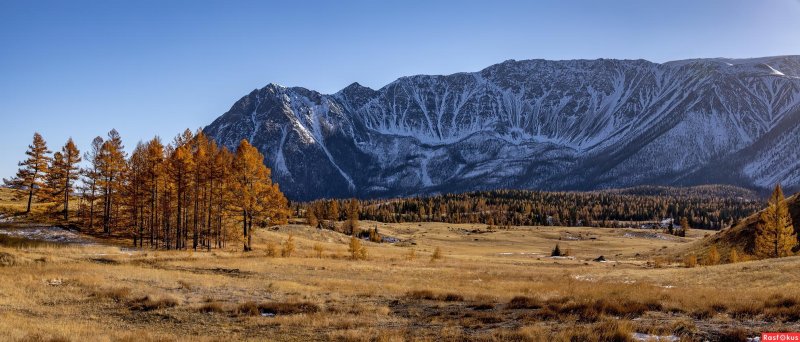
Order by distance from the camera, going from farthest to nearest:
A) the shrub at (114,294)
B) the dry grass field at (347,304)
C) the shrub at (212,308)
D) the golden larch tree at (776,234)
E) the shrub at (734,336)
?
the golden larch tree at (776,234), the shrub at (114,294), the shrub at (212,308), the dry grass field at (347,304), the shrub at (734,336)

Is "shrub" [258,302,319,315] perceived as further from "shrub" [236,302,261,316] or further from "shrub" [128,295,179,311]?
"shrub" [128,295,179,311]

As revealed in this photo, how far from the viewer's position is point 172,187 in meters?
63.7

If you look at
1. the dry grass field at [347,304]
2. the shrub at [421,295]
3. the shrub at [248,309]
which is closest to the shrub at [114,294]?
the dry grass field at [347,304]

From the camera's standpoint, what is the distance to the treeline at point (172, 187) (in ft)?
202

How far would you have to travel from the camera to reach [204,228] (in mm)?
71125

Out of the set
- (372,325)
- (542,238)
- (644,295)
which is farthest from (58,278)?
(542,238)

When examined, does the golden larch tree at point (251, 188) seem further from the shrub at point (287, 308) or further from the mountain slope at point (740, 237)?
the mountain slope at point (740, 237)

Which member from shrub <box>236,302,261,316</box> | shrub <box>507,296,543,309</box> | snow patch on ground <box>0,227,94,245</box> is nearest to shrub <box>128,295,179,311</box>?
shrub <box>236,302,261,316</box>

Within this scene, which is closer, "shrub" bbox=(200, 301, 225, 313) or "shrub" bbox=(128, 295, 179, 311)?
"shrub" bbox=(200, 301, 225, 313)

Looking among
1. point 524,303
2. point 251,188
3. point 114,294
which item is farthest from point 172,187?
point 524,303

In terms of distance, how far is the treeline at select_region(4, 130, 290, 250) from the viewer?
61.6 meters

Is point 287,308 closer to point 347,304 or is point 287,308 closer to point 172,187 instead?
point 347,304

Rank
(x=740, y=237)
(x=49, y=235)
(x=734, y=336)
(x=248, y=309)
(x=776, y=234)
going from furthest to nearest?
(x=740, y=237)
(x=776, y=234)
(x=49, y=235)
(x=248, y=309)
(x=734, y=336)

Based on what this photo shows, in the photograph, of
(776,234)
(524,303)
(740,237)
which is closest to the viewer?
(524,303)
